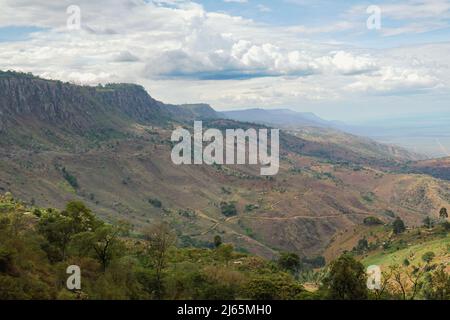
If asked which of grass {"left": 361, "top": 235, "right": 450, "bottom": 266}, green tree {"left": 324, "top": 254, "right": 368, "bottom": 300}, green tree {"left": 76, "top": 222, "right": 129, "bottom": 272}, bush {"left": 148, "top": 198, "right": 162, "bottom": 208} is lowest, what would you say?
bush {"left": 148, "top": 198, "right": 162, "bottom": 208}

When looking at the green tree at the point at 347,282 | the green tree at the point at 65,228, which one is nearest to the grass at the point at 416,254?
the green tree at the point at 347,282

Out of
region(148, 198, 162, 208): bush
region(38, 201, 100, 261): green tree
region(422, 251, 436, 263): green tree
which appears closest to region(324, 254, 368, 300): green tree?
region(38, 201, 100, 261): green tree

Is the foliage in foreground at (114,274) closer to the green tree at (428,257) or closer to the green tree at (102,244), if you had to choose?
the green tree at (102,244)

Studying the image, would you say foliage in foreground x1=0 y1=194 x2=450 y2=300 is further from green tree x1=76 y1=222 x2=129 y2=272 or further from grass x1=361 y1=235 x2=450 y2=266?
grass x1=361 y1=235 x2=450 y2=266

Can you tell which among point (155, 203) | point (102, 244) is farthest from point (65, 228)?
point (155, 203)

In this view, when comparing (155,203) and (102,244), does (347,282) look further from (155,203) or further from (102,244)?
(155,203)

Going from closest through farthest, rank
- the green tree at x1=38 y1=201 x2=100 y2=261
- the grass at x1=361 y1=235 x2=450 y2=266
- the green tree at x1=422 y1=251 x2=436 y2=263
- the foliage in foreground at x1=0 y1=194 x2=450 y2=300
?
the foliage in foreground at x1=0 y1=194 x2=450 y2=300 < the green tree at x1=38 y1=201 x2=100 y2=261 < the green tree at x1=422 y1=251 x2=436 y2=263 < the grass at x1=361 y1=235 x2=450 y2=266

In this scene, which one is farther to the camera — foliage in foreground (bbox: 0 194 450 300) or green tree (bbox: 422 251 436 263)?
green tree (bbox: 422 251 436 263)
